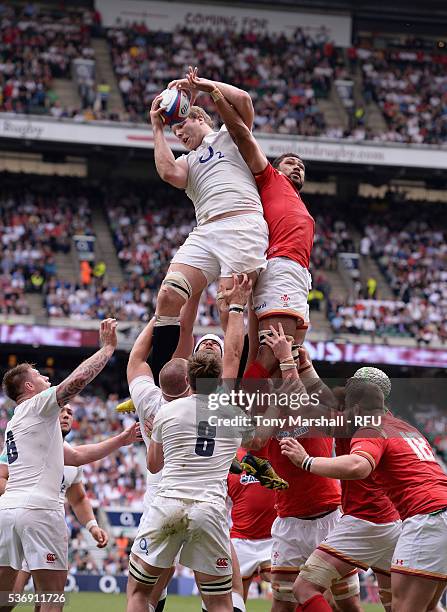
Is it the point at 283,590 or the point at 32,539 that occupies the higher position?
the point at 32,539

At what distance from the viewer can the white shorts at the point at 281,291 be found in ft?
27.5

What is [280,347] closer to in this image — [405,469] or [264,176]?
[405,469]


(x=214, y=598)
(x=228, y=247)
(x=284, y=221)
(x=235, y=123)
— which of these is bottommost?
(x=214, y=598)

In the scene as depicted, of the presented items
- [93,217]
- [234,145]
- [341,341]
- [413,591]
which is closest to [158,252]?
[93,217]

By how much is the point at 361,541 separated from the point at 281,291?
1997mm

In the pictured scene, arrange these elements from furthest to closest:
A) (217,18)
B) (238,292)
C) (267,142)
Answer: (217,18), (267,142), (238,292)

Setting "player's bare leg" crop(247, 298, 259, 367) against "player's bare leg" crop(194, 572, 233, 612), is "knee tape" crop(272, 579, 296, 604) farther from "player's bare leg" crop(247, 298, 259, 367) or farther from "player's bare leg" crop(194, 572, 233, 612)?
"player's bare leg" crop(247, 298, 259, 367)

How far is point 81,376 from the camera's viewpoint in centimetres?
758

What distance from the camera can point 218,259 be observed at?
331 inches

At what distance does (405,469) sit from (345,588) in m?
1.57

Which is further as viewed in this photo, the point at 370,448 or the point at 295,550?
the point at 295,550

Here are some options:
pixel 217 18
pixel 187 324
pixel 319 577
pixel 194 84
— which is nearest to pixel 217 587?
pixel 319 577

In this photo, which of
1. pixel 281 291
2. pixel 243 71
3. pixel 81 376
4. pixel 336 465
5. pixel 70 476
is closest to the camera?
pixel 336 465

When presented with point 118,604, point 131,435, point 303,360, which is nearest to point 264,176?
point 303,360
